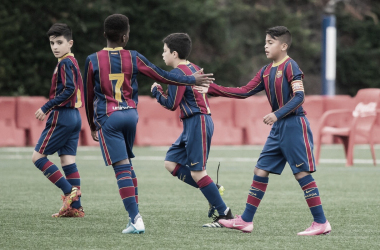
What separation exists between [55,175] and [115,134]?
1361 millimetres

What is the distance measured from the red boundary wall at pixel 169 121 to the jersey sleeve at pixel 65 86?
11170 mm

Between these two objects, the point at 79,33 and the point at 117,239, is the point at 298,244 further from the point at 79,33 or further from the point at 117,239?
the point at 79,33

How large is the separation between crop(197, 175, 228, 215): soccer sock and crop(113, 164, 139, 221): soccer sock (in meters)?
0.68

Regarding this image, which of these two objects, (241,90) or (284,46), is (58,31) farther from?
(284,46)

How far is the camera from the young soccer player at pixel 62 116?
6871 millimetres

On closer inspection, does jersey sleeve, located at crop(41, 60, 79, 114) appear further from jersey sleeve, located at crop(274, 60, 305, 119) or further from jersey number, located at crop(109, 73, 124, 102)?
jersey sleeve, located at crop(274, 60, 305, 119)

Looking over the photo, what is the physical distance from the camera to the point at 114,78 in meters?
5.92

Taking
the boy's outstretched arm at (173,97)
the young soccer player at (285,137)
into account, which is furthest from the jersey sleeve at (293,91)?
the boy's outstretched arm at (173,97)

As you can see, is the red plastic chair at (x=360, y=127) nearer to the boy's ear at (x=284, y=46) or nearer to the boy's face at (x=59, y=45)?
the boy's face at (x=59, y=45)

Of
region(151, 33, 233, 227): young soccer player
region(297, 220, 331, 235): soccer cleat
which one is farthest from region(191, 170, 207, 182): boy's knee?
region(297, 220, 331, 235): soccer cleat

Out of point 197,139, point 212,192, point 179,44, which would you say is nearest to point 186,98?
point 197,139

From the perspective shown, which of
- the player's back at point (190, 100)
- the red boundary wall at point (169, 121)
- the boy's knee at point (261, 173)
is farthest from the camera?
the red boundary wall at point (169, 121)

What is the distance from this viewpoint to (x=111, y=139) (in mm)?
5914

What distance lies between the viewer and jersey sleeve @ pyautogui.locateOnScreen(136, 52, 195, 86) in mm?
5914
